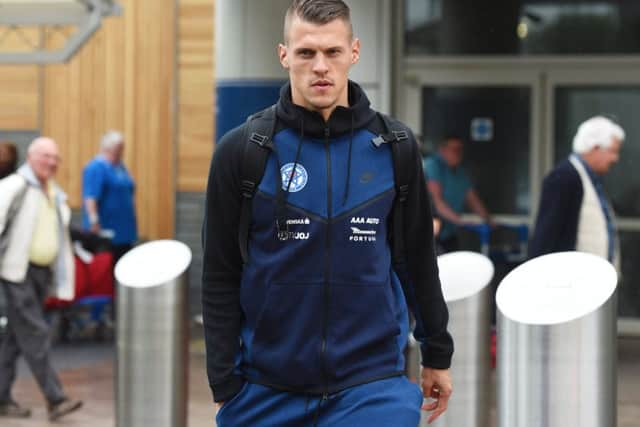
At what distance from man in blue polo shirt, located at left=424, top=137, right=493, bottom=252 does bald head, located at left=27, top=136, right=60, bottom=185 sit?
12.7 feet

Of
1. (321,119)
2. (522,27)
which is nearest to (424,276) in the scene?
(321,119)

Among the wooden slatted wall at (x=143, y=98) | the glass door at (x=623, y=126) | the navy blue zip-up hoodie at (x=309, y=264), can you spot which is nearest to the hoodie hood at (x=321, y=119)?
the navy blue zip-up hoodie at (x=309, y=264)

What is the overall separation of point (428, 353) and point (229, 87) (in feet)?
27.6

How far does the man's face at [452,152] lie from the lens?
13.5 meters

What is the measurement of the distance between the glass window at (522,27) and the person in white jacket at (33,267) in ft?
16.1

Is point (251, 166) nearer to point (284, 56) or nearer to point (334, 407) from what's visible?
point (284, 56)

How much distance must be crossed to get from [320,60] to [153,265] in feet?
11.9

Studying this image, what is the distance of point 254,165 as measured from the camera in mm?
4148

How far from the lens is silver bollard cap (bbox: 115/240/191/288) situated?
24.3ft

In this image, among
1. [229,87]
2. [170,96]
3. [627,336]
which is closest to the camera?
[229,87]

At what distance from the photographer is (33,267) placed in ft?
33.2

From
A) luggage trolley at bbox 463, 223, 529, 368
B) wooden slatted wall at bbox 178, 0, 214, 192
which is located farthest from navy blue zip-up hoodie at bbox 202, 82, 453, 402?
wooden slatted wall at bbox 178, 0, 214, 192

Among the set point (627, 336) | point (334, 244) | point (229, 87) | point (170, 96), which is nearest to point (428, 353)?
point (334, 244)

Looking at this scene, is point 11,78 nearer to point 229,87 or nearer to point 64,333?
point 64,333
